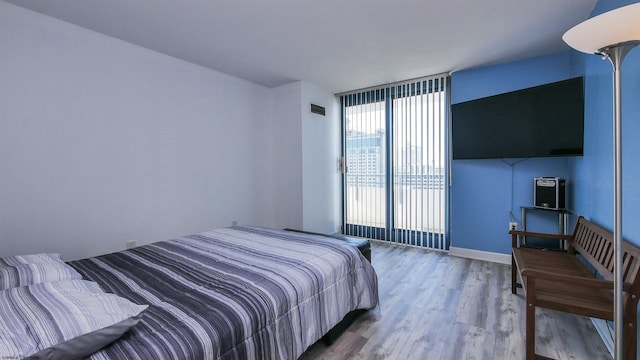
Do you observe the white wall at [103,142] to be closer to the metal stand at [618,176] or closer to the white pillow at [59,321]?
the white pillow at [59,321]

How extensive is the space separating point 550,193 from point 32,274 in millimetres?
4186

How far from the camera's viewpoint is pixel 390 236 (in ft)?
14.4

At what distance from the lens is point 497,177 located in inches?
134

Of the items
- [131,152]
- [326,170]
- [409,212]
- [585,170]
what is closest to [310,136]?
[326,170]

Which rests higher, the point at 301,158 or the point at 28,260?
the point at 301,158

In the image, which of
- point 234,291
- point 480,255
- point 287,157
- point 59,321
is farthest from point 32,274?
point 480,255

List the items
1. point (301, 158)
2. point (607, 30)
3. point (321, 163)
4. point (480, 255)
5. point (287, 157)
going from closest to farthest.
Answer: point (607, 30), point (480, 255), point (301, 158), point (287, 157), point (321, 163)

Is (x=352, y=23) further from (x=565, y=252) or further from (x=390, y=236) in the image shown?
(x=390, y=236)

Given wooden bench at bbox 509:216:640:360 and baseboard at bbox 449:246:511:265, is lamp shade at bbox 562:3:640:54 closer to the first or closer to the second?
wooden bench at bbox 509:216:640:360

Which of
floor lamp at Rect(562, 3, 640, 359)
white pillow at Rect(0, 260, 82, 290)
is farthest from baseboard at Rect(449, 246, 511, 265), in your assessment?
white pillow at Rect(0, 260, 82, 290)

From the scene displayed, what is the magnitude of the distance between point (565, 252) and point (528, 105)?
4.82 feet

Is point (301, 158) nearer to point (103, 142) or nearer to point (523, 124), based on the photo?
point (103, 142)

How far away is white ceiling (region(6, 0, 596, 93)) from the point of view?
2146 millimetres

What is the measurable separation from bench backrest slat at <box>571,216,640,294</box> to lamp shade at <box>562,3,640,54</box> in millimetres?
1124
